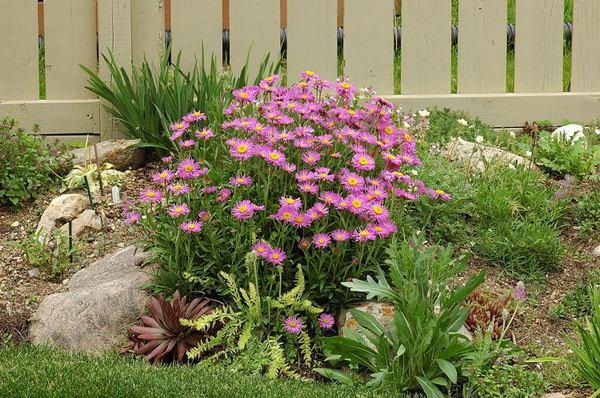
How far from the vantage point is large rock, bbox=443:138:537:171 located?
6.40 metres

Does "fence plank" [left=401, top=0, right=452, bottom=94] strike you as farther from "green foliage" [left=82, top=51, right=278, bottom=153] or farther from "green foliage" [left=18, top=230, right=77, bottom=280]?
"green foliage" [left=18, top=230, right=77, bottom=280]

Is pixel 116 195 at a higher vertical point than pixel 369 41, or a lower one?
lower

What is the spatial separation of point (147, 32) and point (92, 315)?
2.71 m

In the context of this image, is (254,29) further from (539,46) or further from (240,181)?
(240,181)

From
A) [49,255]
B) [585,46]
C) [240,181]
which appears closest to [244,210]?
[240,181]

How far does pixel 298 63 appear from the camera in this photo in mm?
7398

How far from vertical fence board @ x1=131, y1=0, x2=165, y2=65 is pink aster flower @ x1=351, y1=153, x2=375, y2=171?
108 inches

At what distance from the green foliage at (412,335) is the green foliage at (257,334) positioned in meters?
→ 0.20

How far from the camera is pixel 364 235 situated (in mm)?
4637

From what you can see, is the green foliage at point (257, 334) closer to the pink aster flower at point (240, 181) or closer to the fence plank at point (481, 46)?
the pink aster flower at point (240, 181)

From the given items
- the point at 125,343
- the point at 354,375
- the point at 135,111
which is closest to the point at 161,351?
the point at 125,343

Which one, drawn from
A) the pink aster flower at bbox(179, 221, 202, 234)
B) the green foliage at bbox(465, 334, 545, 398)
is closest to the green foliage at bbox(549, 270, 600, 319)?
the green foliage at bbox(465, 334, 545, 398)

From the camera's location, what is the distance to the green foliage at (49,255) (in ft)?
18.7

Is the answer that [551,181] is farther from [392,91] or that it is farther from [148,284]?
[148,284]
